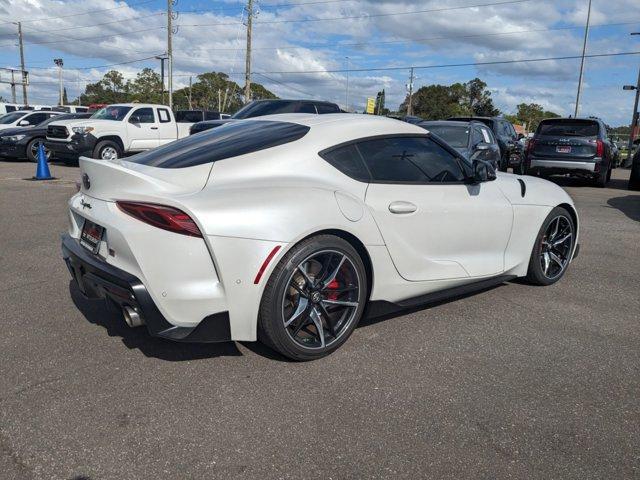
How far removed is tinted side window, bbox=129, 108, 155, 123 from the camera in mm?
15625

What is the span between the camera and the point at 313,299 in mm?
3271

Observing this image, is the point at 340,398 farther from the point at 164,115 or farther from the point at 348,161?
the point at 164,115

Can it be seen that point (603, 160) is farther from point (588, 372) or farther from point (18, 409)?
point (18, 409)

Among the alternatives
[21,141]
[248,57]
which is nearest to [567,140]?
[21,141]

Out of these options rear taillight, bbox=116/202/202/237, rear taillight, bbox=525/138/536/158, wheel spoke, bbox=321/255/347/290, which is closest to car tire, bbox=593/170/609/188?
rear taillight, bbox=525/138/536/158

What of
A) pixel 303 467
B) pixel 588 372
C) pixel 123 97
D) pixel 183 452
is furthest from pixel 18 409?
pixel 123 97

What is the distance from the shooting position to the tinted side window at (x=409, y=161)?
3.65 m

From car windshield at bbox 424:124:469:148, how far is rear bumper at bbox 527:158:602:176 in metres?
4.07

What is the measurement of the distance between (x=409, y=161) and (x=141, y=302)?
2.09 m

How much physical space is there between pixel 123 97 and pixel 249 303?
3656 inches

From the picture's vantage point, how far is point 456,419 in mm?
2758

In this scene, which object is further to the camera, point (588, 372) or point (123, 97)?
point (123, 97)

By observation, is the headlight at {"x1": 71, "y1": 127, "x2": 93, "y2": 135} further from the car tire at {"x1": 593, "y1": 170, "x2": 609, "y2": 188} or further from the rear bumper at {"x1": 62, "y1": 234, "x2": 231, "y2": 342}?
the car tire at {"x1": 593, "y1": 170, "x2": 609, "y2": 188}

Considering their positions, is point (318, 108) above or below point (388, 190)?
above
